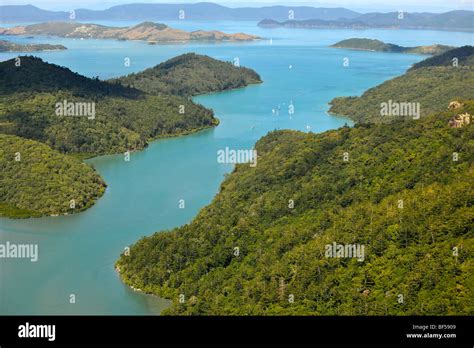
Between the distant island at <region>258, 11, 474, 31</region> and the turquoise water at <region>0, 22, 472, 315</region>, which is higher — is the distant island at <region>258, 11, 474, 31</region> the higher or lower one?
the higher one

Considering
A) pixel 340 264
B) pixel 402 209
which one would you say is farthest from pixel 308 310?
pixel 402 209
